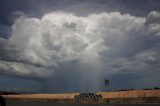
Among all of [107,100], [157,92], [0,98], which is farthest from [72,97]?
[0,98]

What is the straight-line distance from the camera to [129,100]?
3788 centimetres

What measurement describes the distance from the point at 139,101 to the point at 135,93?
2614 millimetres

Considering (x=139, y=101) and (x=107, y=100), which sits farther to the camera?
(x=107, y=100)

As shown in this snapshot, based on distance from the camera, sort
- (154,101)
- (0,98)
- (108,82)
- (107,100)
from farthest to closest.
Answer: (108,82), (107,100), (154,101), (0,98)

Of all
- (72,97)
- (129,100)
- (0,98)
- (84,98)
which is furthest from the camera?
(72,97)

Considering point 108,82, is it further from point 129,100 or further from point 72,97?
point 129,100

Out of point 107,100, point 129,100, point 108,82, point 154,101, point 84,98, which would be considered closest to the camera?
point 154,101

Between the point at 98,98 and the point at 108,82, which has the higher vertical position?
the point at 108,82

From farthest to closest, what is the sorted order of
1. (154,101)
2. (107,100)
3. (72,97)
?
(72,97) → (107,100) → (154,101)

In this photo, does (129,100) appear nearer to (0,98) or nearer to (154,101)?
(154,101)

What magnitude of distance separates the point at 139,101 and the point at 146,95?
1.17m

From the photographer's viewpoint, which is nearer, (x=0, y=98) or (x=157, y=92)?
(x=0, y=98)

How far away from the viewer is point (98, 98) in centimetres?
4441

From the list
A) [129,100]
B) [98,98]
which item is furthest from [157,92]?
[98,98]
